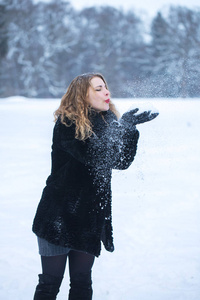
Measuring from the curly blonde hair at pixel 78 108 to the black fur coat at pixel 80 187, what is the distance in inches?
1.4

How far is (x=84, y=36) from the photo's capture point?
2783cm

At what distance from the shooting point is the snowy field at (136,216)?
10.7ft

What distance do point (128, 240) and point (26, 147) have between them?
373cm

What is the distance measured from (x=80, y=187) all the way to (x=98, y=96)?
45 cm

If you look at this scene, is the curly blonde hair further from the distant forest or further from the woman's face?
the distant forest

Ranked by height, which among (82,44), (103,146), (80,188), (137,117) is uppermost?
(82,44)

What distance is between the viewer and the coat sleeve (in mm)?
1829

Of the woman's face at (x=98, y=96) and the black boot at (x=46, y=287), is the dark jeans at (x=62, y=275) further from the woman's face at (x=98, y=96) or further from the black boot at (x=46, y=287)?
the woman's face at (x=98, y=96)

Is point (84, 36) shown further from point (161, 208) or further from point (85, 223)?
point (85, 223)

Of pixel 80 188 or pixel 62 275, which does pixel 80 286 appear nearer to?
pixel 62 275

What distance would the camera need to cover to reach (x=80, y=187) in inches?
75.9

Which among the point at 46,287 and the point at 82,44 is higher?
the point at 82,44

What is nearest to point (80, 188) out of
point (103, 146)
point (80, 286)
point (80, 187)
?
point (80, 187)

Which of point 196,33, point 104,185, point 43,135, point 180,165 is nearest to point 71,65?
point 196,33
